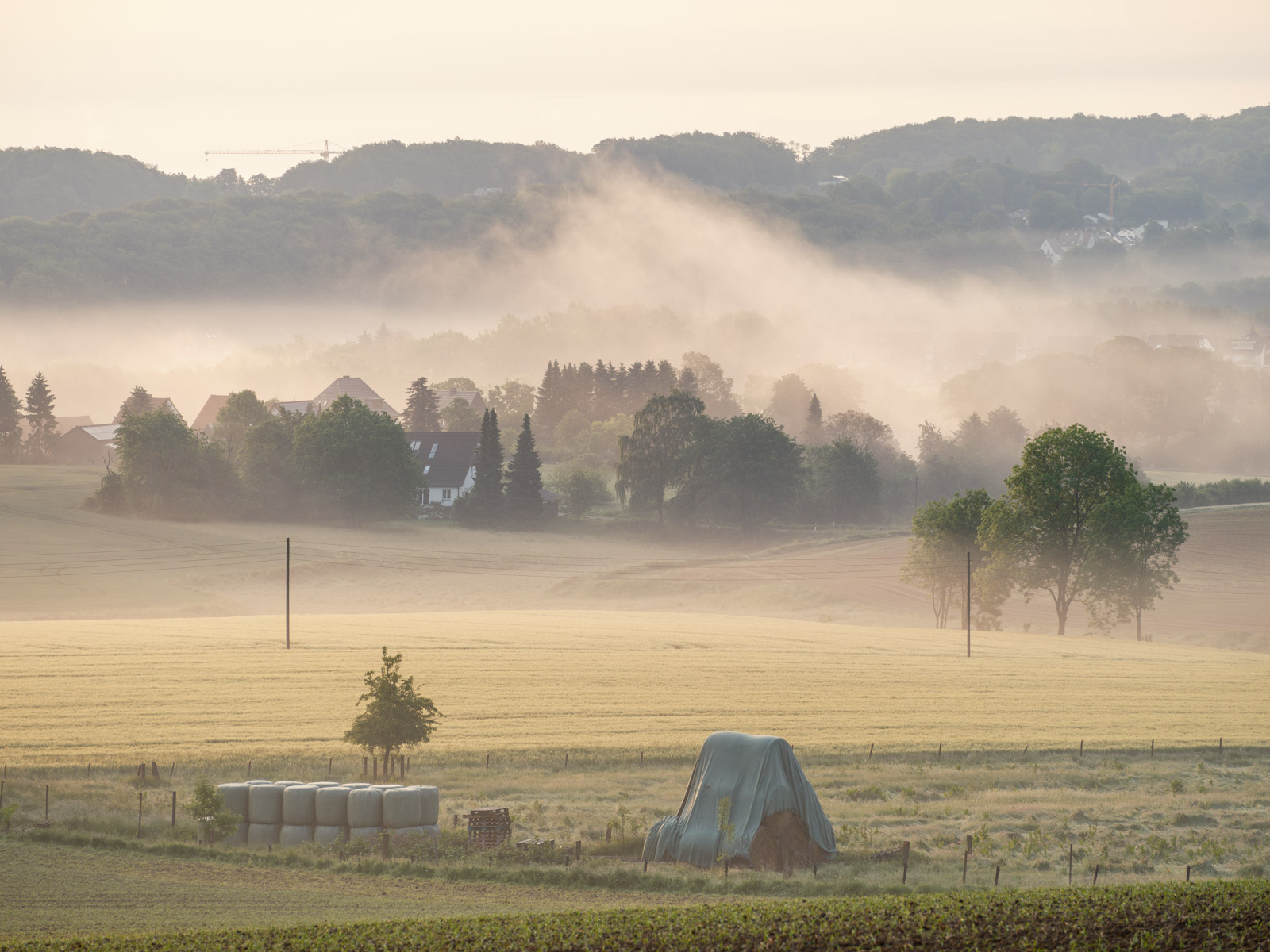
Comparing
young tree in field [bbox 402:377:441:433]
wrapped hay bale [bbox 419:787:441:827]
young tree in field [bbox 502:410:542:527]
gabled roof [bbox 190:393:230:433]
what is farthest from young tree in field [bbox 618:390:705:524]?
wrapped hay bale [bbox 419:787:441:827]

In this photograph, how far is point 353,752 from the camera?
36.5 metres

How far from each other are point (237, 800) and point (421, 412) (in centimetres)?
13736

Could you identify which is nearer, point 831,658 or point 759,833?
point 759,833

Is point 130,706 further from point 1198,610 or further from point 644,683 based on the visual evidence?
point 1198,610

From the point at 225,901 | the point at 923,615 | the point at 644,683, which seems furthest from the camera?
the point at 923,615

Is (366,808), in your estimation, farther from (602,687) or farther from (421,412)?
(421,412)

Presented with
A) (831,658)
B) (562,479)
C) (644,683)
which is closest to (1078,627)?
(831,658)

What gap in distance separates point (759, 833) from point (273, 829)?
11.3m

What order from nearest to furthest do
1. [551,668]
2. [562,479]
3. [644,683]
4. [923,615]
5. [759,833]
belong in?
[759,833]
[644,683]
[551,668]
[923,615]
[562,479]

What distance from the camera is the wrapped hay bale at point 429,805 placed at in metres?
28.6

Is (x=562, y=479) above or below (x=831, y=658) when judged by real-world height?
above

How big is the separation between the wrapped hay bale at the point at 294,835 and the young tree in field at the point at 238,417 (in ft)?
370

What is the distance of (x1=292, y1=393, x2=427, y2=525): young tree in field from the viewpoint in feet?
396

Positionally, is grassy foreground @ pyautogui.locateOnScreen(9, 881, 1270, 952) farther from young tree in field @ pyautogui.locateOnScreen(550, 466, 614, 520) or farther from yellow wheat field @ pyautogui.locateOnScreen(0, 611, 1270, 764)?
young tree in field @ pyautogui.locateOnScreen(550, 466, 614, 520)
